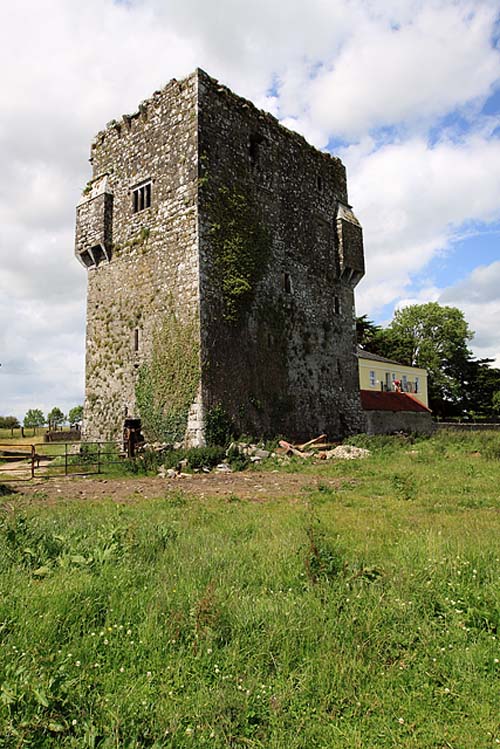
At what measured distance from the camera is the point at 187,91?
1878cm

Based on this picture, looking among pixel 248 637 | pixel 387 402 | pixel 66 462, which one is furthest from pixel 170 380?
pixel 387 402

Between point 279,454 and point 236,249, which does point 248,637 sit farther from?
point 236,249

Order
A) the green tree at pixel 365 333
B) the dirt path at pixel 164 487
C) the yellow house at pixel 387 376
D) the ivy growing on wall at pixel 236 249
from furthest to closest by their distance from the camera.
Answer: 1. the green tree at pixel 365 333
2. the yellow house at pixel 387 376
3. the ivy growing on wall at pixel 236 249
4. the dirt path at pixel 164 487

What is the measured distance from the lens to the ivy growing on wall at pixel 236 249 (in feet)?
60.8

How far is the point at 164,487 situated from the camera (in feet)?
40.8

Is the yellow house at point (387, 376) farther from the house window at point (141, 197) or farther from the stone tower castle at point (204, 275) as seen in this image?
the house window at point (141, 197)

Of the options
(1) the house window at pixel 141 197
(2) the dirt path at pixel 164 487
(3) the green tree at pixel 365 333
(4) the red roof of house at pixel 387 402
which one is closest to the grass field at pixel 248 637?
(2) the dirt path at pixel 164 487

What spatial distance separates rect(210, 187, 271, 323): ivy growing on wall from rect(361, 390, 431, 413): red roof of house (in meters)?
12.2

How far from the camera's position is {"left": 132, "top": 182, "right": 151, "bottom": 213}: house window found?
65.8 feet

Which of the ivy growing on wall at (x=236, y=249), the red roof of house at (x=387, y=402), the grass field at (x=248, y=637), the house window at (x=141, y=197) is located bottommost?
the grass field at (x=248, y=637)

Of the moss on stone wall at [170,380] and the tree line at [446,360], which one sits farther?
the tree line at [446,360]

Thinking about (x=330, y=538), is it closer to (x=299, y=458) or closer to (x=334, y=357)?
(x=299, y=458)

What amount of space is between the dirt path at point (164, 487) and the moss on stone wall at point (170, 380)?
3436mm

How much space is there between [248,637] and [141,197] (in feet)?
63.7
